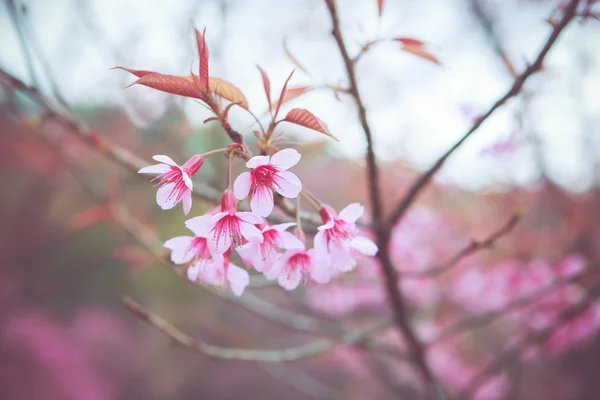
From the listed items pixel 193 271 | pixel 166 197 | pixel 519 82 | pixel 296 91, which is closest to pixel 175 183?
pixel 166 197

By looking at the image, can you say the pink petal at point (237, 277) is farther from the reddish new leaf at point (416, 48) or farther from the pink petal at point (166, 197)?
the reddish new leaf at point (416, 48)

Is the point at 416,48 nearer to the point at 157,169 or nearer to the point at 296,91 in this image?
the point at 296,91

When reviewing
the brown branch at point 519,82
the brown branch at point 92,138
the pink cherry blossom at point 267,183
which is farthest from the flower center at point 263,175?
the brown branch at point 519,82

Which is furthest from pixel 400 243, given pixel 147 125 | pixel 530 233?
pixel 147 125

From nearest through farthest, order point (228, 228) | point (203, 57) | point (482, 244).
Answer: point (203, 57) < point (228, 228) < point (482, 244)

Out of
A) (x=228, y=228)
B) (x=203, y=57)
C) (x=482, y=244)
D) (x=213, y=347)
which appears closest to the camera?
(x=203, y=57)

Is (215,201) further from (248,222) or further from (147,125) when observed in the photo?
(147,125)

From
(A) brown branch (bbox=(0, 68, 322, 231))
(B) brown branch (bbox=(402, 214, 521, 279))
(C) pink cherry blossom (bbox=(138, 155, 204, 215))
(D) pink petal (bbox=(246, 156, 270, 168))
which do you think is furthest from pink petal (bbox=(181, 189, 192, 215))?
(B) brown branch (bbox=(402, 214, 521, 279))

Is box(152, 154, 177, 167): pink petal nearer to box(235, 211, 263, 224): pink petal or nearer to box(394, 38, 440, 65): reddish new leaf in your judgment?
box(235, 211, 263, 224): pink petal
